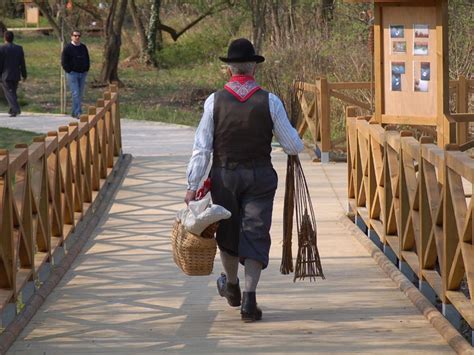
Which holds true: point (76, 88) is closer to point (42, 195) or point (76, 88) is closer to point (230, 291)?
point (42, 195)

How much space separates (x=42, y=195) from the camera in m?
9.75

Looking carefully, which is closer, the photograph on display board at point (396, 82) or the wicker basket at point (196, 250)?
the wicker basket at point (196, 250)

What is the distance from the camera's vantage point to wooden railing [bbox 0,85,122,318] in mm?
7992

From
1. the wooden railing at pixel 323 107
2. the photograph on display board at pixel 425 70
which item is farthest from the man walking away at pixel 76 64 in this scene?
the photograph on display board at pixel 425 70

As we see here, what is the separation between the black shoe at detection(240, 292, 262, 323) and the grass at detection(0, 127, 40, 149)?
463 inches

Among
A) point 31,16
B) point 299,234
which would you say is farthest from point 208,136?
point 31,16

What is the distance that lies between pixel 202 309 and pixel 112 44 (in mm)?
24004

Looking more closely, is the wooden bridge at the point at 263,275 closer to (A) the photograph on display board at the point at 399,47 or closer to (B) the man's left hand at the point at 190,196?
(B) the man's left hand at the point at 190,196

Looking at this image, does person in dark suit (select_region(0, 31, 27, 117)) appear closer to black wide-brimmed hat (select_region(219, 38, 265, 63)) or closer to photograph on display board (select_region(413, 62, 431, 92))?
photograph on display board (select_region(413, 62, 431, 92))

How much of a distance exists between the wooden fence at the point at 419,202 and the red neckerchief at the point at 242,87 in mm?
1199

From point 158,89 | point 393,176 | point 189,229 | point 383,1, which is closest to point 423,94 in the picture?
point 383,1

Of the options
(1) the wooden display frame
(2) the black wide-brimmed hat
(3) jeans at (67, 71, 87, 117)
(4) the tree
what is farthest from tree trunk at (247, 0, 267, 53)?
(1) the wooden display frame

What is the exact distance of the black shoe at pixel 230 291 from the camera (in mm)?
8531

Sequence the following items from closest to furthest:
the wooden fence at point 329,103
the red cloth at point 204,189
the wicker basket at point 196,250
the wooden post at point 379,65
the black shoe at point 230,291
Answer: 1. the wicker basket at point 196,250
2. the red cloth at point 204,189
3. the black shoe at point 230,291
4. the wooden post at point 379,65
5. the wooden fence at point 329,103
